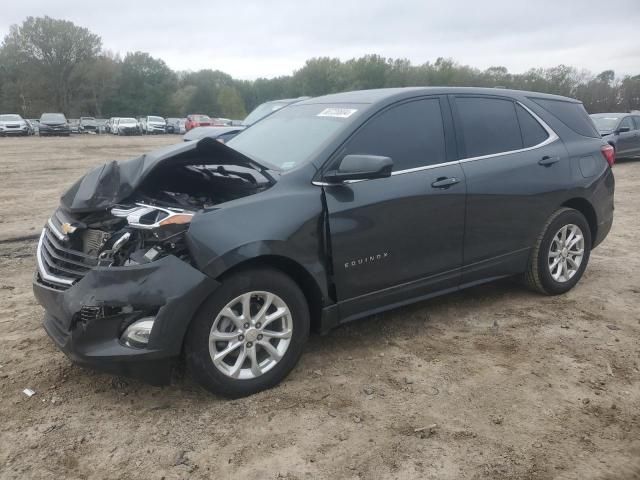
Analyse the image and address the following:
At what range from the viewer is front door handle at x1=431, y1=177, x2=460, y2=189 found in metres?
3.82

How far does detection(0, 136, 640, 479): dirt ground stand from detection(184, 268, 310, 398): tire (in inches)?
5.2

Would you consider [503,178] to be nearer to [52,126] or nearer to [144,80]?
[52,126]

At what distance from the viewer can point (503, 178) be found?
Result: 4219 millimetres

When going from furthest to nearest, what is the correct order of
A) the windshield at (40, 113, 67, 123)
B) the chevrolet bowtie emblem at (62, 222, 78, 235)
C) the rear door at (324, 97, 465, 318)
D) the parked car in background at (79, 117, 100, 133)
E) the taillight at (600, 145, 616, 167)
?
the parked car in background at (79, 117, 100, 133) < the windshield at (40, 113, 67, 123) < the taillight at (600, 145, 616, 167) < the rear door at (324, 97, 465, 318) < the chevrolet bowtie emblem at (62, 222, 78, 235)

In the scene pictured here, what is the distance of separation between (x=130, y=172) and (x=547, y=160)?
129 inches

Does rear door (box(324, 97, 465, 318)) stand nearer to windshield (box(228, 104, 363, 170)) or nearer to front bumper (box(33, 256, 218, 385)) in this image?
→ windshield (box(228, 104, 363, 170))

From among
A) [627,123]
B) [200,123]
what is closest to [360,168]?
[627,123]

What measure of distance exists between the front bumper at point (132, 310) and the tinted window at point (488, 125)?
7.71 feet

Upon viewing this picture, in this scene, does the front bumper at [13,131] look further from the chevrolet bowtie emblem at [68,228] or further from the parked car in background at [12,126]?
the chevrolet bowtie emblem at [68,228]

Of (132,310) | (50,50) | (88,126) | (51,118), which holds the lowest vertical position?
(132,310)

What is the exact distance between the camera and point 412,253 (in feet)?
12.3

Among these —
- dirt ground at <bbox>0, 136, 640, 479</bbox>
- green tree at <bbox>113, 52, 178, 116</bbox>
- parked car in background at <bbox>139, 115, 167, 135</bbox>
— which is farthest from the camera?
green tree at <bbox>113, 52, 178, 116</bbox>

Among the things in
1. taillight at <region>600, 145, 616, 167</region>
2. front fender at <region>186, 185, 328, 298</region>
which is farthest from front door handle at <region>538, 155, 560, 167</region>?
front fender at <region>186, 185, 328, 298</region>

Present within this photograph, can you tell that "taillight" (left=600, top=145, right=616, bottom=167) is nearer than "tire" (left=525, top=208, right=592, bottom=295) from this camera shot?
No
